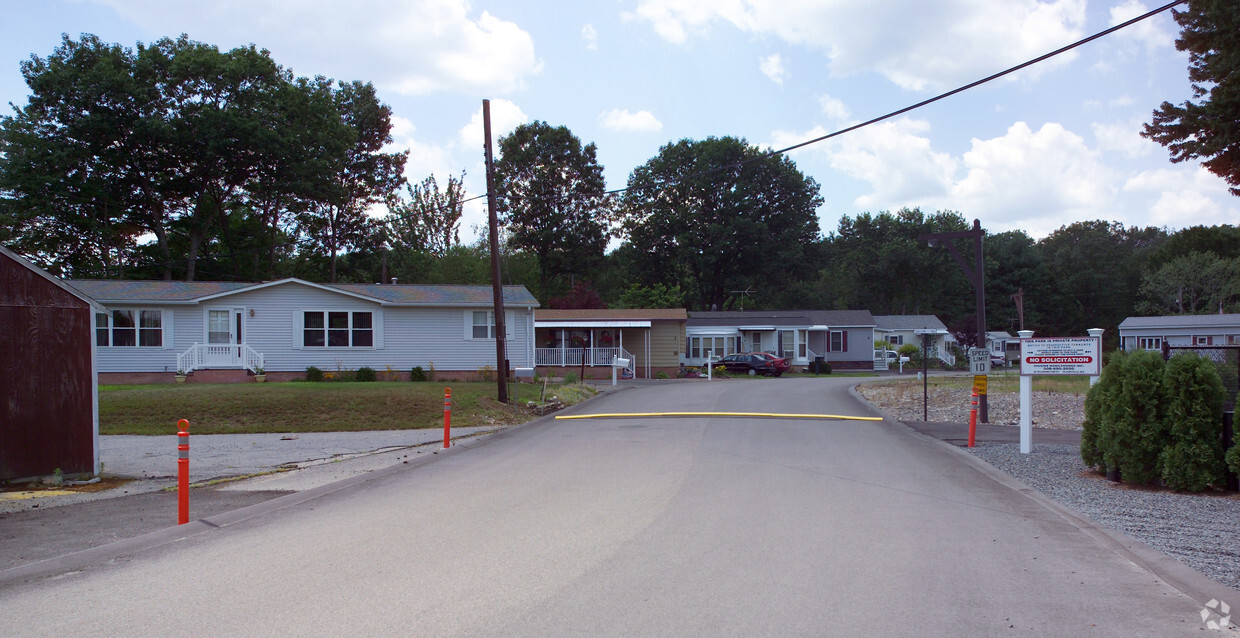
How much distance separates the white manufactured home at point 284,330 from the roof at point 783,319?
73.9 feet

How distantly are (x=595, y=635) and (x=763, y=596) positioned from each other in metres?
1.42

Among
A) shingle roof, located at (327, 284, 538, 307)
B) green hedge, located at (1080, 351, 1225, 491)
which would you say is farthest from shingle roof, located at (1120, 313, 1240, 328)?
green hedge, located at (1080, 351, 1225, 491)

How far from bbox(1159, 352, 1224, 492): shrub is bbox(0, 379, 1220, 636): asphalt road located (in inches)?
73.1

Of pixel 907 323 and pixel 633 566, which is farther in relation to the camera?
pixel 907 323

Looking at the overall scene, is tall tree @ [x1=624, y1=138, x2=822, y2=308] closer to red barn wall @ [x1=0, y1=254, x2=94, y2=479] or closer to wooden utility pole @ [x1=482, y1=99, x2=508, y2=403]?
wooden utility pole @ [x1=482, y1=99, x2=508, y2=403]

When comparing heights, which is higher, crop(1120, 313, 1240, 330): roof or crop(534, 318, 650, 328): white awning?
crop(534, 318, 650, 328): white awning

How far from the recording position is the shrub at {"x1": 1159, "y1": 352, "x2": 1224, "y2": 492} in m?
10.1

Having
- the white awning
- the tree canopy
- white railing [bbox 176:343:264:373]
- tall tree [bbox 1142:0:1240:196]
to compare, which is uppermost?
the tree canopy

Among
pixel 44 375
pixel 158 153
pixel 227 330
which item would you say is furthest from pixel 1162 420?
pixel 158 153

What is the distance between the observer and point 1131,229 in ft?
324

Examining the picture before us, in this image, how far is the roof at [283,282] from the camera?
30797 millimetres

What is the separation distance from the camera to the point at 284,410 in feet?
67.3

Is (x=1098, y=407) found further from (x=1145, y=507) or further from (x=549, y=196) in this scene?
(x=549, y=196)

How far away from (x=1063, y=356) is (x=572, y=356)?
30.1m
